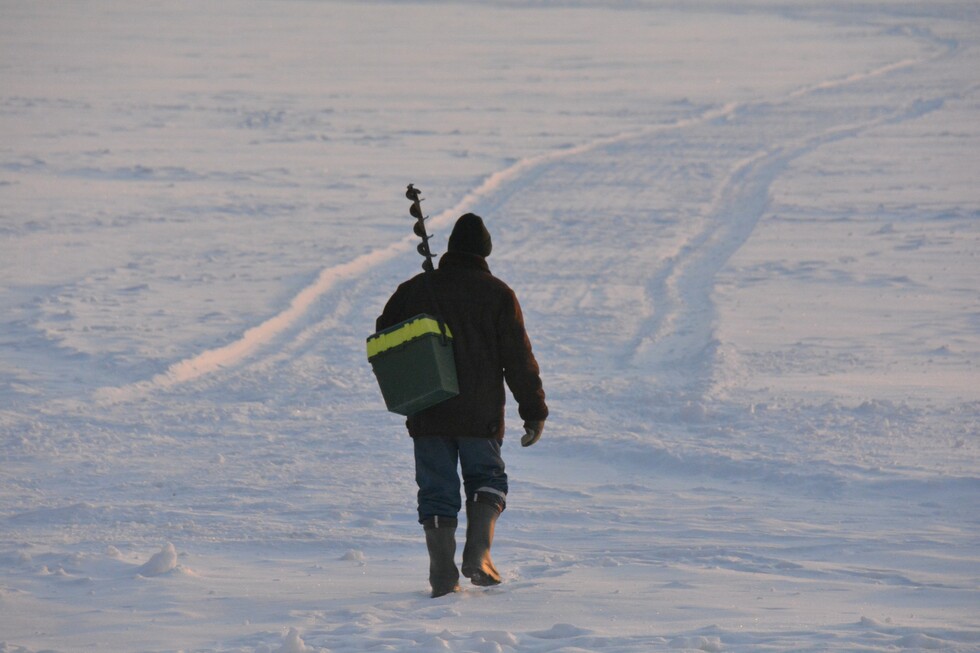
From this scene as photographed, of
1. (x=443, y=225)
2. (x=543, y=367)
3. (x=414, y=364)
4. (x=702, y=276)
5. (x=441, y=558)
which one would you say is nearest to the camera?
(x=414, y=364)

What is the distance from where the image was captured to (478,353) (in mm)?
4586

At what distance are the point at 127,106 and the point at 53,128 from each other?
8.42 feet

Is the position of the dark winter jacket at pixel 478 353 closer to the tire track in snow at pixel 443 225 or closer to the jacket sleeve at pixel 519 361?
the jacket sleeve at pixel 519 361

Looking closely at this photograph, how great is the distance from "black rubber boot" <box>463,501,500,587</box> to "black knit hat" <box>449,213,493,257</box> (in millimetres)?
829

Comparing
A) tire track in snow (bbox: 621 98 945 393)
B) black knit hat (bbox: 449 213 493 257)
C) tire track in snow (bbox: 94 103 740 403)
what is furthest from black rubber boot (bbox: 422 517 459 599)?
tire track in snow (bbox: 94 103 740 403)

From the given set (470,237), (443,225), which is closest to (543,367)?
(470,237)

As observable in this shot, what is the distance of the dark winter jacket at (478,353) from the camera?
15.0ft

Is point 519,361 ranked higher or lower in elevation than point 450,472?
higher

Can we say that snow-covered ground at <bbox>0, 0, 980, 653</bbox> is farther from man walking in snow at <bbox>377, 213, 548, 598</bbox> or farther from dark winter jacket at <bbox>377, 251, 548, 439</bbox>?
dark winter jacket at <bbox>377, 251, 548, 439</bbox>

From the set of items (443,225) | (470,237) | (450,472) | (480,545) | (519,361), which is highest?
(443,225)

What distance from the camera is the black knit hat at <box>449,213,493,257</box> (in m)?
4.66

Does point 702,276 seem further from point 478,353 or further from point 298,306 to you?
point 478,353

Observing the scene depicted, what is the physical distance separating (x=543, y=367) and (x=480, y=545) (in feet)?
13.8

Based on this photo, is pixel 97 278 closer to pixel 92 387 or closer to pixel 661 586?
pixel 92 387
